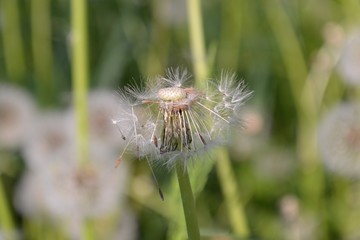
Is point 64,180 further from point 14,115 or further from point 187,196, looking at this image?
point 187,196

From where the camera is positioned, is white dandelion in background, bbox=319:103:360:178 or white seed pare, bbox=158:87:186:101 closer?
white seed pare, bbox=158:87:186:101

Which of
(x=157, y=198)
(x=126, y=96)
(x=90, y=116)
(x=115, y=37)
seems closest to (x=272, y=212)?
(x=157, y=198)

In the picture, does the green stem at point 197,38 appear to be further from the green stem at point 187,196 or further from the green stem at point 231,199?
the green stem at point 187,196

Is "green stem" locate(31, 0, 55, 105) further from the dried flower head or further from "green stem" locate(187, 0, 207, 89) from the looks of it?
the dried flower head

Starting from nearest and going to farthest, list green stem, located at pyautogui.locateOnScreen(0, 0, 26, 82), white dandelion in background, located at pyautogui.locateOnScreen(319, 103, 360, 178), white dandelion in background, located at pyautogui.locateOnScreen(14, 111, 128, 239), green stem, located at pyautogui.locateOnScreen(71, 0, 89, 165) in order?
1. green stem, located at pyautogui.locateOnScreen(71, 0, 89, 165)
2. white dandelion in background, located at pyautogui.locateOnScreen(14, 111, 128, 239)
3. white dandelion in background, located at pyautogui.locateOnScreen(319, 103, 360, 178)
4. green stem, located at pyautogui.locateOnScreen(0, 0, 26, 82)

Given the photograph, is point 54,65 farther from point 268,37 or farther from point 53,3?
point 268,37

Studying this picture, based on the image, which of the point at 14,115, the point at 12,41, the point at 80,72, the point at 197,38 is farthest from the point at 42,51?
the point at 80,72

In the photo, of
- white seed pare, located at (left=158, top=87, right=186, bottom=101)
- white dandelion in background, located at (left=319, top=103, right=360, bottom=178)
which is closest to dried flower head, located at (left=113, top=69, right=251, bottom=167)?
white seed pare, located at (left=158, top=87, right=186, bottom=101)
